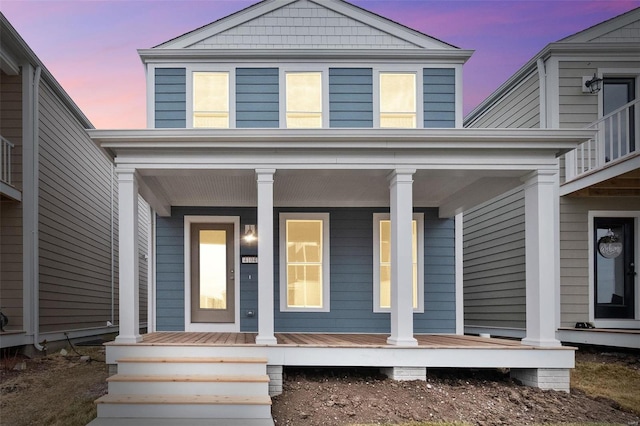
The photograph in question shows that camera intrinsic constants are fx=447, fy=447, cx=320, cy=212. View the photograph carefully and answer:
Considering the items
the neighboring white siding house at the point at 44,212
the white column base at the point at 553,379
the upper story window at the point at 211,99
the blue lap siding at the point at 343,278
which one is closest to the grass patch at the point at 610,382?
the white column base at the point at 553,379

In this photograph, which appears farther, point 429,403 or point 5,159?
point 5,159

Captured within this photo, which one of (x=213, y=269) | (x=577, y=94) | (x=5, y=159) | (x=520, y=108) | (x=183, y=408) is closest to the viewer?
(x=183, y=408)

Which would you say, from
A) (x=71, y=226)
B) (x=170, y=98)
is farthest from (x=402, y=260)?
(x=71, y=226)

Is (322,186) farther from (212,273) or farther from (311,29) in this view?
(311,29)

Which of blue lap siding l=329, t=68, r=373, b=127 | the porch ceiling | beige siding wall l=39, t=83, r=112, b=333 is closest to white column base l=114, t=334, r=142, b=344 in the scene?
the porch ceiling

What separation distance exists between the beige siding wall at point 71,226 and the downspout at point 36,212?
0.25 metres

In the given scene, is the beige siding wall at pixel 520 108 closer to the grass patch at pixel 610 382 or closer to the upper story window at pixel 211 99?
the grass patch at pixel 610 382

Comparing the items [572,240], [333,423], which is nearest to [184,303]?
[333,423]

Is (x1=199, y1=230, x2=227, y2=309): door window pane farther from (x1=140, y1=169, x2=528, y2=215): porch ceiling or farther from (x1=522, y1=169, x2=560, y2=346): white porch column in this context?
(x1=522, y1=169, x2=560, y2=346): white porch column

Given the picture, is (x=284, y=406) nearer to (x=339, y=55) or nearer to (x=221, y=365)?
(x=221, y=365)

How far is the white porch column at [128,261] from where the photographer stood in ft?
17.3

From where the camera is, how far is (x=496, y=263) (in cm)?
970

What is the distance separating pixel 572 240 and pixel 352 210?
401 centimetres

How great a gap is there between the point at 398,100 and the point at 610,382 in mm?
5098
